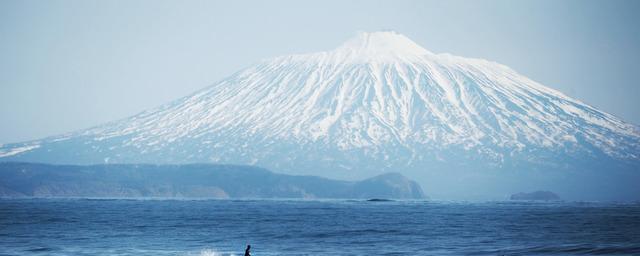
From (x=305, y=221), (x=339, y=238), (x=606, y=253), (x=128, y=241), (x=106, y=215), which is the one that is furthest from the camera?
(x=106, y=215)

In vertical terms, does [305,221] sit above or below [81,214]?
below

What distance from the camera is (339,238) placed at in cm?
8419

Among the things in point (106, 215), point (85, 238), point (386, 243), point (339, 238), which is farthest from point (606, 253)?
point (106, 215)

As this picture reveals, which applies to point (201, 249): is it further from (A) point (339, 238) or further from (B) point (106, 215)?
(B) point (106, 215)

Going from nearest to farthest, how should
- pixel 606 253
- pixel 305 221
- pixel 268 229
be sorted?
pixel 606 253 → pixel 268 229 → pixel 305 221

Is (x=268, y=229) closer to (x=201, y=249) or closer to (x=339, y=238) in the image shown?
(x=339, y=238)

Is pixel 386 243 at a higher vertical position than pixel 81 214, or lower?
lower

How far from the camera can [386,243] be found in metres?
78.0

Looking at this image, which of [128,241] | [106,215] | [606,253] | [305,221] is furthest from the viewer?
[106,215]

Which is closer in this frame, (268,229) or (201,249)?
(201,249)

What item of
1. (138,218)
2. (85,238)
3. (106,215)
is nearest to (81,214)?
(106,215)

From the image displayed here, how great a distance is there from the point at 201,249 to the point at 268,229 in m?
26.0

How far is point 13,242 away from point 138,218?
3930cm

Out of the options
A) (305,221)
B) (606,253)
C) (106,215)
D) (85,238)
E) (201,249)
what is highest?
(106,215)
